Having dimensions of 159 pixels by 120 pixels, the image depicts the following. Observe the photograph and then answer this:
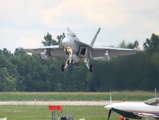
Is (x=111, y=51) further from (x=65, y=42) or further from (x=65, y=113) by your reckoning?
(x=65, y=113)

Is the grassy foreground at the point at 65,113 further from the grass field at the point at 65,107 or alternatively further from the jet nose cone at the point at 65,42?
the jet nose cone at the point at 65,42

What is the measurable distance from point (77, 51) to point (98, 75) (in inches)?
104

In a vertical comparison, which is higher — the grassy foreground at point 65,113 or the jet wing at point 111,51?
the jet wing at point 111,51

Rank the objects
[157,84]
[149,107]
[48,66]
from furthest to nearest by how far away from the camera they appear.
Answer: [48,66] → [157,84] → [149,107]

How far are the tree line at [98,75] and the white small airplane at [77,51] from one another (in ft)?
2.71

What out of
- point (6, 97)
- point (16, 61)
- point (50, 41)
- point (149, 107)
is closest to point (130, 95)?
point (6, 97)

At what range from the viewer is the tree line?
44656 mm

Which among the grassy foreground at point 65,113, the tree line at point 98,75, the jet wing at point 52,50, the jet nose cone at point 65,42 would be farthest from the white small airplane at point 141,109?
the jet wing at point 52,50

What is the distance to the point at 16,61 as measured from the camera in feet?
241

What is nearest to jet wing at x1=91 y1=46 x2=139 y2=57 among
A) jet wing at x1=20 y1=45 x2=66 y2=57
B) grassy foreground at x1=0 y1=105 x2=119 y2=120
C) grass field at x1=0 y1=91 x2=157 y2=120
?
jet wing at x1=20 y1=45 x2=66 y2=57

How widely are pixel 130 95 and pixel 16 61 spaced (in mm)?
30069

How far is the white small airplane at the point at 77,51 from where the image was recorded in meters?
42.2

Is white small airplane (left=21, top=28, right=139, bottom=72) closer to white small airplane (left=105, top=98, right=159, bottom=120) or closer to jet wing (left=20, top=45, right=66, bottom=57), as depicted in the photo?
jet wing (left=20, top=45, right=66, bottom=57)

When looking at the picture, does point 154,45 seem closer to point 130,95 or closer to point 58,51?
point 130,95
